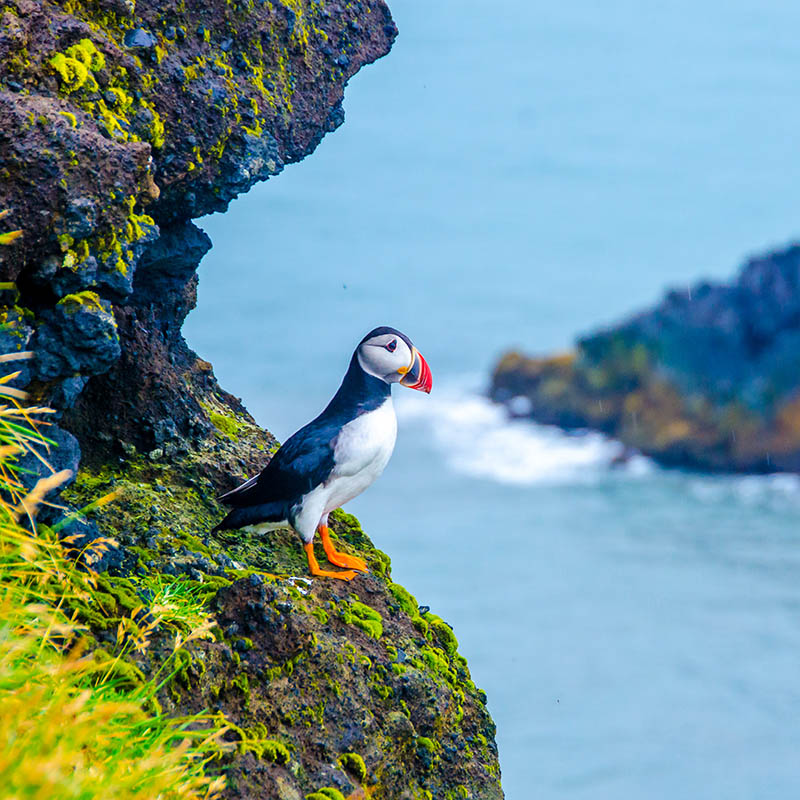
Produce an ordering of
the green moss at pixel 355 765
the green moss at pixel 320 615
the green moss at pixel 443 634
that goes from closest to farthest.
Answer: the green moss at pixel 355 765 → the green moss at pixel 320 615 → the green moss at pixel 443 634

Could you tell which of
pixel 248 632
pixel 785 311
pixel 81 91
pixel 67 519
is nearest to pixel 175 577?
pixel 248 632

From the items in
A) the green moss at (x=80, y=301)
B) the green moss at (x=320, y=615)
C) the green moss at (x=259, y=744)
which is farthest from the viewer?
the green moss at (x=320, y=615)

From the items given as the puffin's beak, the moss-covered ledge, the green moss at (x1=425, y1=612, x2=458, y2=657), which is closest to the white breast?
the puffin's beak

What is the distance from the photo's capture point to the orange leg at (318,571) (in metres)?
6.15

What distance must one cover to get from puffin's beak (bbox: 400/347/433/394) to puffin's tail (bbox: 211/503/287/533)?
100 cm

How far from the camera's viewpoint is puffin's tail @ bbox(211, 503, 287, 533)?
236 inches

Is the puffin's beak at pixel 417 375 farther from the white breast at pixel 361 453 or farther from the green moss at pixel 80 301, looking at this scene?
the green moss at pixel 80 301

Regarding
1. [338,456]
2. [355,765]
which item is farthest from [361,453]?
[355,765]

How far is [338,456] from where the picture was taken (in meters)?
6.02

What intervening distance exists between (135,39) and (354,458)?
2.55m

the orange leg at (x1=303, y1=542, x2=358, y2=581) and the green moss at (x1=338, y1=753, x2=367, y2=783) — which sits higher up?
the orange leg at (x1=303, y1=542, x2=358, y2=581)

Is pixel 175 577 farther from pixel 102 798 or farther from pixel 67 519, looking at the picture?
pixel 102 798

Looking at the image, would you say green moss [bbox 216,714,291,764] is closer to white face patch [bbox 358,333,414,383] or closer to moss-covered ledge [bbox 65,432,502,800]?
moss-covered ledge [bbox 65,432,502,800]

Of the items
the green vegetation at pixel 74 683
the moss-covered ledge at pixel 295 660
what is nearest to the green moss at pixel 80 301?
the green vegetation at pixel 74 683
